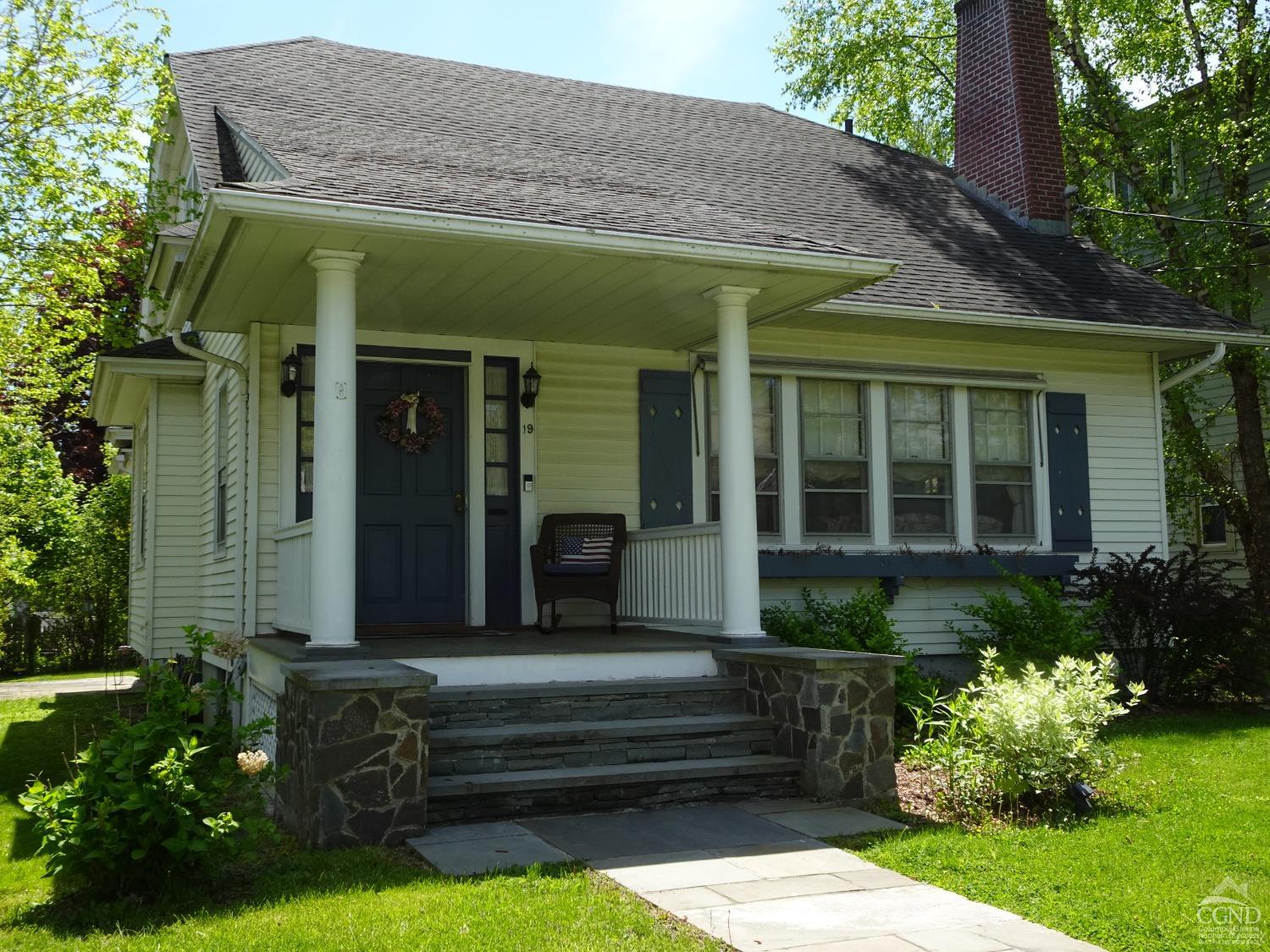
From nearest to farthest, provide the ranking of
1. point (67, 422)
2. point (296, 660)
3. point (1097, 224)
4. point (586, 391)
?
point (296, 660) < point (586, 391) < point (1097, 224) < point (67, 422)

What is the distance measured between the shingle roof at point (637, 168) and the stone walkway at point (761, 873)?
312 cm

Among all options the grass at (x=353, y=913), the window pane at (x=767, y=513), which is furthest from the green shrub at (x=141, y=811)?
the window pane at (x=767, y=513)

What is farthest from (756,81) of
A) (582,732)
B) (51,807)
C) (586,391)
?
(51,807)

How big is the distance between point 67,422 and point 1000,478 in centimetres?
1854

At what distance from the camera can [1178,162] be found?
15625mm

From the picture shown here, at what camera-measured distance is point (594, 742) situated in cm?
589

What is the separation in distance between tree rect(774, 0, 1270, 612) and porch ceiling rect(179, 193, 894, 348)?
6.95m

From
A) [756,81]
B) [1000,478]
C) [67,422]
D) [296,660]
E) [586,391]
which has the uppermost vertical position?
[756,81]

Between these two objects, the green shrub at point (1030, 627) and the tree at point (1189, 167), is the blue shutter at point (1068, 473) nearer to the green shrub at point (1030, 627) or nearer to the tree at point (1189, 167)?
the green shrub at point (1030, 627)

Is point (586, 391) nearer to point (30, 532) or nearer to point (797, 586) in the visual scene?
point (797, 586)

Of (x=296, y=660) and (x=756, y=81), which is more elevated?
(x=756, y=81)

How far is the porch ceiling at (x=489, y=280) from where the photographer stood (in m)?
6.09

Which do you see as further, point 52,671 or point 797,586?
point 52,671

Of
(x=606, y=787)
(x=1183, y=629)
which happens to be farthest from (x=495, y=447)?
(x=1183, y=629)
